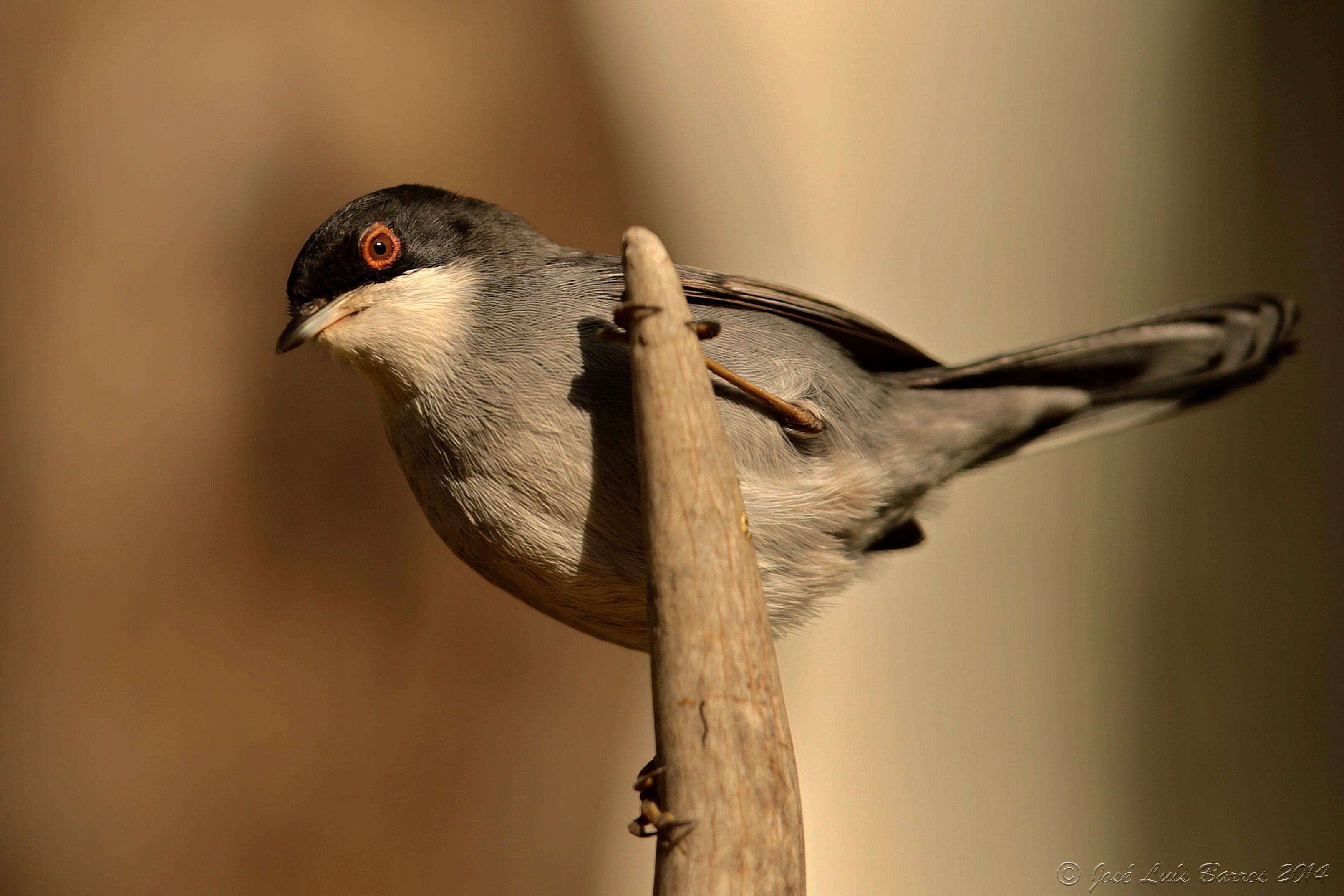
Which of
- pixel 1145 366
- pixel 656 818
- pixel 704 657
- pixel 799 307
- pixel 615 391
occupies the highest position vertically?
pixel 799 307

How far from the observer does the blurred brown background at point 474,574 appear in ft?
10.6

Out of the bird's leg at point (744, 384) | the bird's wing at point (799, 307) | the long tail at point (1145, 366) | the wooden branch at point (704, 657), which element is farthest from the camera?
the bird's wing at point (799, 307)

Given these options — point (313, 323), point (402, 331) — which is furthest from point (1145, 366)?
point (313, 323)

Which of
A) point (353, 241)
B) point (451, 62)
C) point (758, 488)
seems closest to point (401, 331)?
point (353, 241)

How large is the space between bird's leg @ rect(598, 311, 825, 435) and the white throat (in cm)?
31

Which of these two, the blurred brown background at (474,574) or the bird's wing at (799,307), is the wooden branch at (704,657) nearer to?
the bird's wing at (799,307)

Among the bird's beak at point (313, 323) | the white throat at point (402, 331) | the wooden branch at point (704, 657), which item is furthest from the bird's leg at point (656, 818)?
the bird's beak at point (313, 323)

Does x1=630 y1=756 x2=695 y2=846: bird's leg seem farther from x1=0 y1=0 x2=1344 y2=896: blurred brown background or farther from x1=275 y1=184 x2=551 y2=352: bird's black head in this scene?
x1=0 y1=0 x2=1344 y2=896: blurred brown background

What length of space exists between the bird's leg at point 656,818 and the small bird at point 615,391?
0.99 feet

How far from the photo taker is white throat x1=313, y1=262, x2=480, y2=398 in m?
1.63

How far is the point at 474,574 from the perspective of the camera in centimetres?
365

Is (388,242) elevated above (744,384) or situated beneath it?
elevated above

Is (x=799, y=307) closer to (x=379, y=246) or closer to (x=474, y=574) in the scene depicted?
(x=379, y=246)

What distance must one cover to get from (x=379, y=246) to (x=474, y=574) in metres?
2.20
